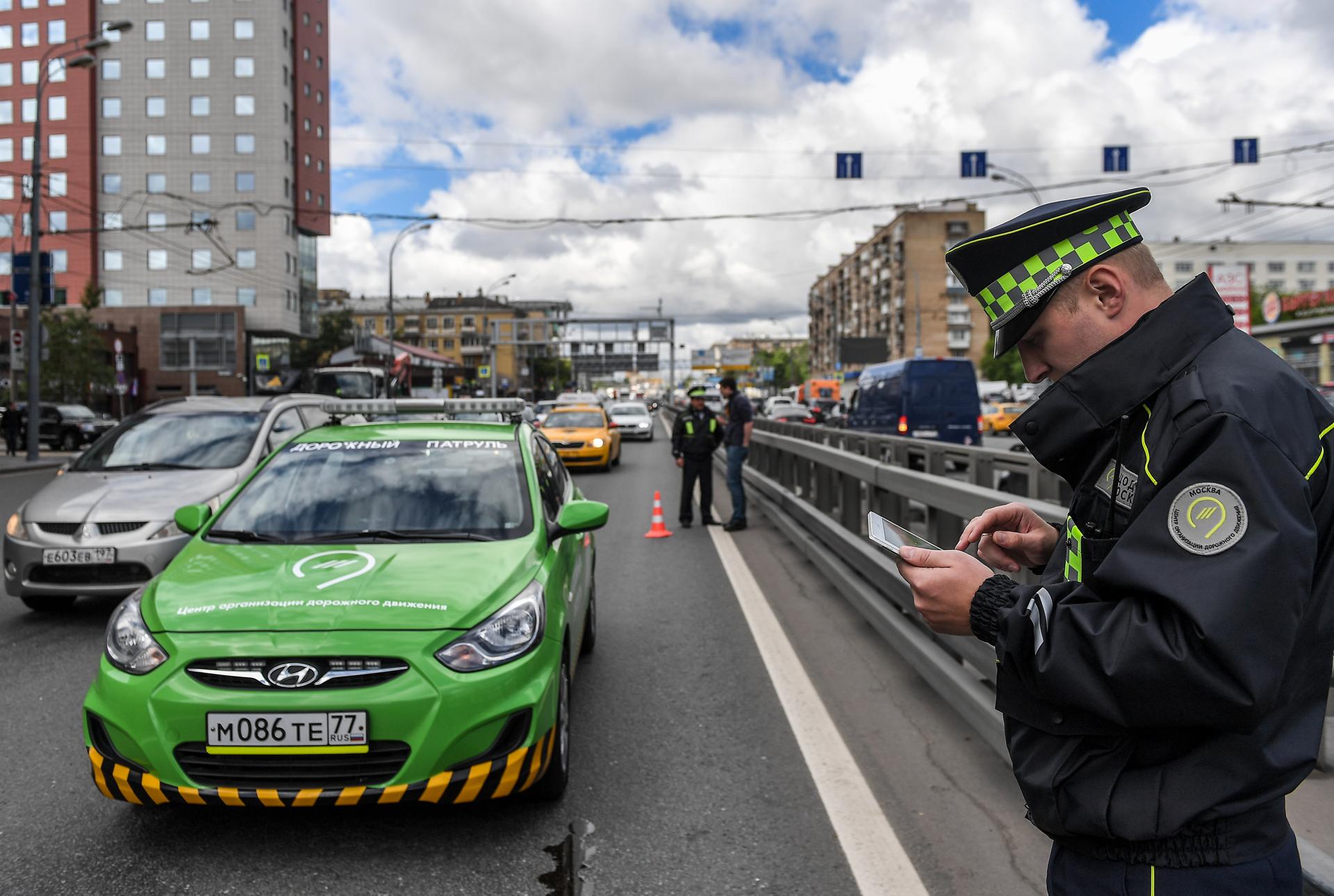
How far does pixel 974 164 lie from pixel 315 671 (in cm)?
2307

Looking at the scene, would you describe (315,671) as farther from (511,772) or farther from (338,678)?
(511,772)

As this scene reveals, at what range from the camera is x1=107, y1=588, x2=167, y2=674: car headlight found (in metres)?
3.50

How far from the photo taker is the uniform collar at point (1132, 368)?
1433 millimetres

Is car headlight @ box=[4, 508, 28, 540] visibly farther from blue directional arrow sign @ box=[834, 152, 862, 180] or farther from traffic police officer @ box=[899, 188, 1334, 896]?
blue directional arrow sign @ box=[834, 152, 862, 180]

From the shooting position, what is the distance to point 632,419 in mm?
36156

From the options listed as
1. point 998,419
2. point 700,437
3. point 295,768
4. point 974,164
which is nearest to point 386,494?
point 295,768

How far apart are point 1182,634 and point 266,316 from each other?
6879 cm

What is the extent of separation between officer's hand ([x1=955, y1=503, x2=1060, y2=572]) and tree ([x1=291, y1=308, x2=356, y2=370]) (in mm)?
74718

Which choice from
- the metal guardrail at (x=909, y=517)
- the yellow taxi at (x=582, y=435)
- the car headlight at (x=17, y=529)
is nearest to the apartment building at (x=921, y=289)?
the yellow taxi at (x=582, y=435)

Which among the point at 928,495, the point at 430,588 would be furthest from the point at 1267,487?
the point at 928,495

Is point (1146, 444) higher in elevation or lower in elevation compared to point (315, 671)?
higher

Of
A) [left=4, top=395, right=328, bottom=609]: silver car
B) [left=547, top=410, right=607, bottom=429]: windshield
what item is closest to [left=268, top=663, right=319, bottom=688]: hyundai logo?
[left=4, top=395, right=328, bottom=609]: silver car

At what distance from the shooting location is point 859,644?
6457 mm

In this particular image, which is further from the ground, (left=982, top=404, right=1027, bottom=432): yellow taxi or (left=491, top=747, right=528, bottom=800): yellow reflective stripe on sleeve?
(left=982, top=404, right=1027, bottom=432): yellow taxi
